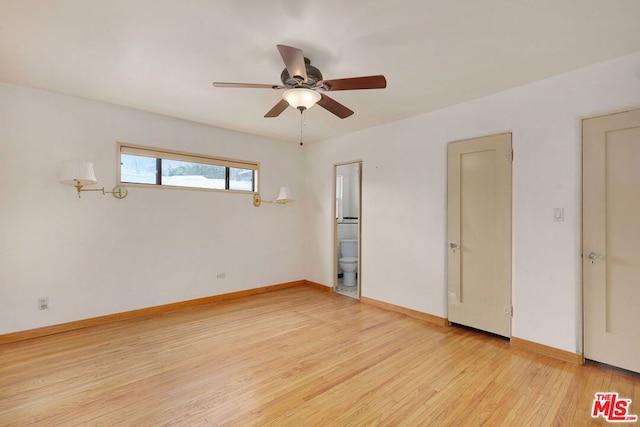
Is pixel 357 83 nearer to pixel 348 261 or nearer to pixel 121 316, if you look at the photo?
pixel 348 261

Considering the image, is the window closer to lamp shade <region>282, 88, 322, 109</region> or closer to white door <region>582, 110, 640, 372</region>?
lamp shade <region>282, 88, 322, 109</region>

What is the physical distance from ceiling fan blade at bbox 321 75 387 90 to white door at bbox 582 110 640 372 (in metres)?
1.91

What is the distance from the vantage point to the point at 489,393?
2143 millimetres

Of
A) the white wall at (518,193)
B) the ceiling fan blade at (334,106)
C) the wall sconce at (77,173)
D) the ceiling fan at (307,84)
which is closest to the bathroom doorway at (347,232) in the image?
the white wall at (518,193)

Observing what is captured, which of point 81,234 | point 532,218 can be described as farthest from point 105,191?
point 532,218

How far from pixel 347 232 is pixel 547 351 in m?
3.58

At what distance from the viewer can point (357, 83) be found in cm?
217

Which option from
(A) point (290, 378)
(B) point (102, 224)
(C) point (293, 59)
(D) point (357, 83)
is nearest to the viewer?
(C) point (293, 59)

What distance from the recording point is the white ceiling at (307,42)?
1.86 metres

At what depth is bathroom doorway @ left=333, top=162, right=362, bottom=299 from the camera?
→ 4.73 m

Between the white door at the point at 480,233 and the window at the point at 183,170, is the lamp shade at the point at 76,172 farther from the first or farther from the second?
the white door at the point at 480,233

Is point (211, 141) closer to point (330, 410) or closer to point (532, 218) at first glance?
point (330, 410)

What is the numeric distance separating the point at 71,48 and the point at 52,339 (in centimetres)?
280

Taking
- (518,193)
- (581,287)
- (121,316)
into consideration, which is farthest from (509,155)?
(121,316)
